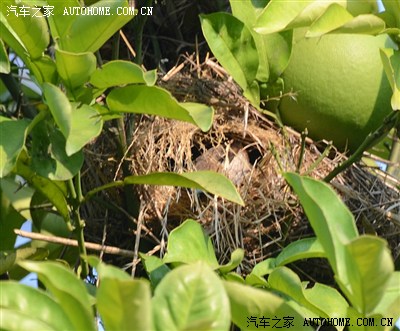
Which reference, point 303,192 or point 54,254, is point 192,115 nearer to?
point 303,192

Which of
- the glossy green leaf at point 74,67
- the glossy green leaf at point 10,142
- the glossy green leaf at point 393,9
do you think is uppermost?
the glossy green leaf at point 393,9

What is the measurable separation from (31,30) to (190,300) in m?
0.58

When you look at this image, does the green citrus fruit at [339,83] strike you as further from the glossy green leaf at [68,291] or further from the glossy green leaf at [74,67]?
the glossy green leaf at [68,291]

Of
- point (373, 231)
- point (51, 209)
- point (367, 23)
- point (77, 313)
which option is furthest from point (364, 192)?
point (77, 313)

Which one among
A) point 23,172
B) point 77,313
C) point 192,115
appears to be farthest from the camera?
point 23,172

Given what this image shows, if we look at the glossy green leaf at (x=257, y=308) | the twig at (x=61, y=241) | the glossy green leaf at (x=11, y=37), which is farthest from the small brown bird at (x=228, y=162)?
the glossy green leaf at (x=257, y=308)

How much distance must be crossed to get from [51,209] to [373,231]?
59 cm

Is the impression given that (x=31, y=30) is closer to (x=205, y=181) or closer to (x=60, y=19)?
(x=60, y=19)

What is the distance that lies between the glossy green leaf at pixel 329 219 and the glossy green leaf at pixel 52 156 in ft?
1.37

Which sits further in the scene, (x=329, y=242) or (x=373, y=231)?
(x=373, y=231)

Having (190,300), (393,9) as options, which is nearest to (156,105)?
(393,9)

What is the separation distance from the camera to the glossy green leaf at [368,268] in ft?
2.65

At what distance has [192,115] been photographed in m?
1.23

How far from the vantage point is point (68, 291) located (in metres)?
0.85
